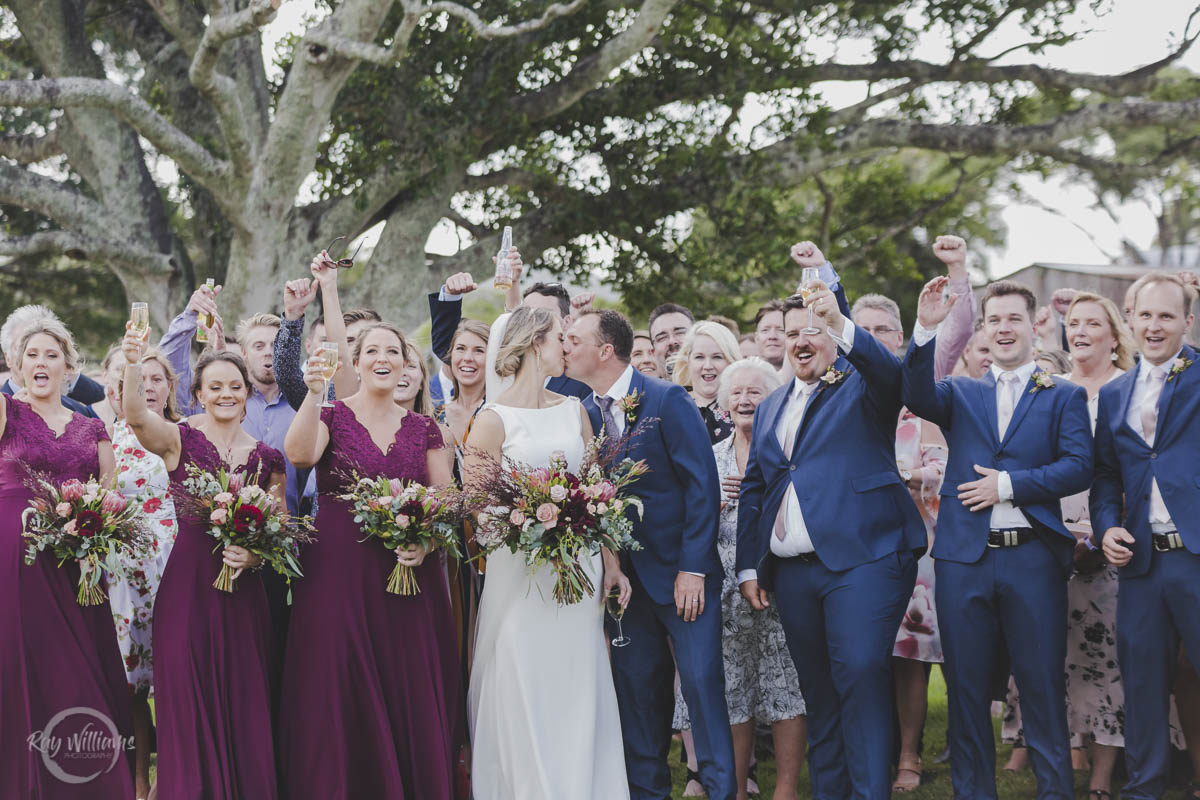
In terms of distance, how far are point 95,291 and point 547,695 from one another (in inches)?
647

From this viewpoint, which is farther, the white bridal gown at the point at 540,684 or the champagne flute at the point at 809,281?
the white bridal gown at the point at 540,684

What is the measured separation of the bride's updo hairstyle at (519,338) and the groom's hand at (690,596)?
1332 millimetres

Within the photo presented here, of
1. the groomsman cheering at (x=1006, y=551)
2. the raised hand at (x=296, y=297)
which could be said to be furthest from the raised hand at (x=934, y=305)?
the raised hand at (x=296, y=297)

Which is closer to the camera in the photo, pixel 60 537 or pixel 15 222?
pixel 60 537

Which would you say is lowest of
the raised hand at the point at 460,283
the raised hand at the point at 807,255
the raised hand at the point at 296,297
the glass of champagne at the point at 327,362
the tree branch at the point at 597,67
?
the glass of champagne at the point at 327,362

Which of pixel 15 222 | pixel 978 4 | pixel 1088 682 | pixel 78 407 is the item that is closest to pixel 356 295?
pixel 15 222

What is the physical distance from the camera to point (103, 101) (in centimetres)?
1133

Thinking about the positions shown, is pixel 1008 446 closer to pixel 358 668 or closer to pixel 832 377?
pixel 832 377

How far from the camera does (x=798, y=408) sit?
570cm

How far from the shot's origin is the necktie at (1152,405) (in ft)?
18.1

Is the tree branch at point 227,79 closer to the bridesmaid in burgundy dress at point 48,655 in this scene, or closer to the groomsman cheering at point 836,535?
the bridesmaid in burgundy dress at point 48,655

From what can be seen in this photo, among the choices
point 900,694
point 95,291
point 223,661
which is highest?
point 95,291

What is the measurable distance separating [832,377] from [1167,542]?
5.79 ft

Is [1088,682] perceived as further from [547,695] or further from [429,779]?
[429,779]
